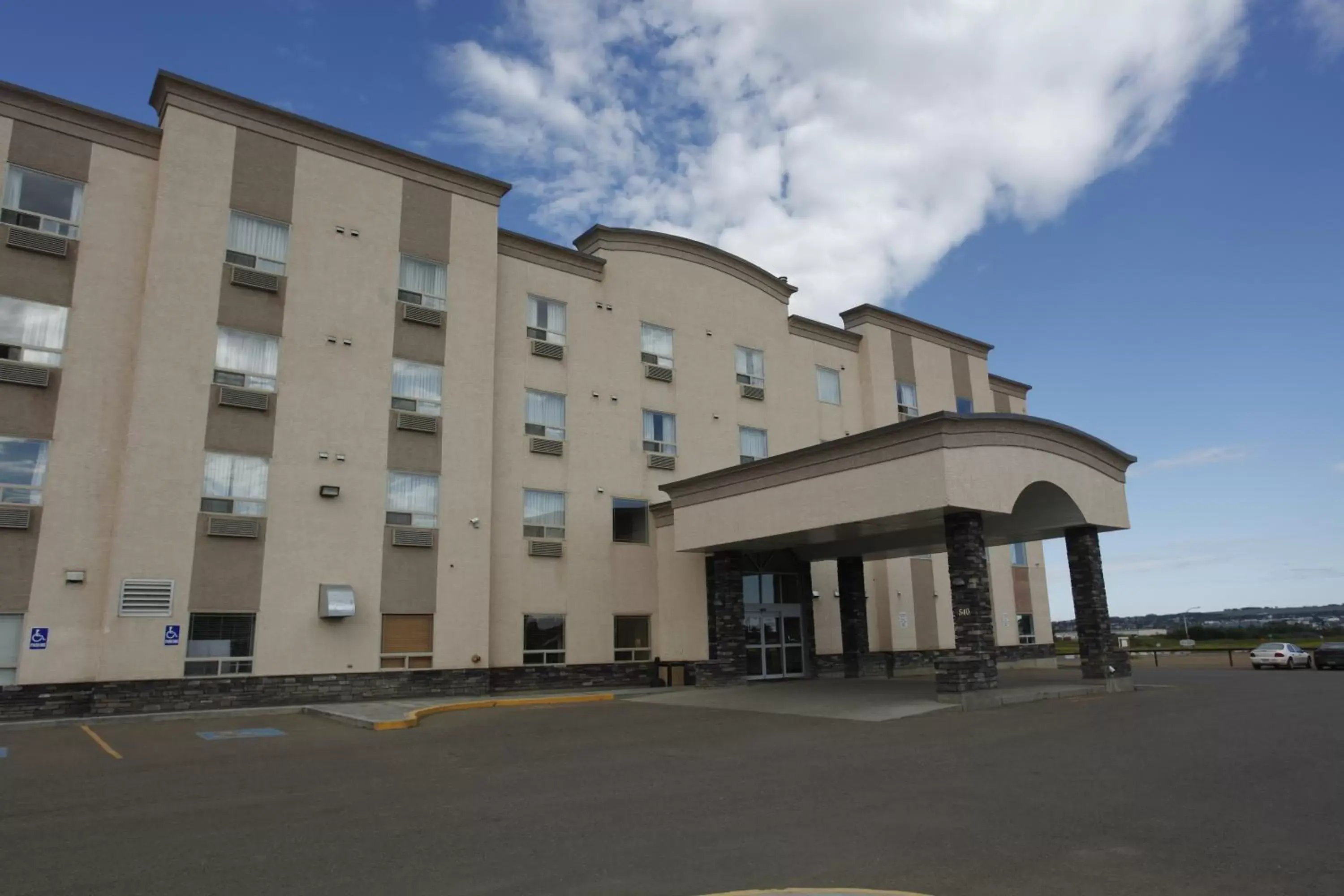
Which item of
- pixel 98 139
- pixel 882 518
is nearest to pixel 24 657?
pixel 98 139

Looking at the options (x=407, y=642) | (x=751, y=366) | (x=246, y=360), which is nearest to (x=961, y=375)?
(x=751, y=366)

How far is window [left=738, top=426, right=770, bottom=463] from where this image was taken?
29.8 meters

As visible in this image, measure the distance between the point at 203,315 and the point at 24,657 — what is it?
7905 millimetres

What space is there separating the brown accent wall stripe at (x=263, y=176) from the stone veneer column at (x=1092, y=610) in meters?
22.0

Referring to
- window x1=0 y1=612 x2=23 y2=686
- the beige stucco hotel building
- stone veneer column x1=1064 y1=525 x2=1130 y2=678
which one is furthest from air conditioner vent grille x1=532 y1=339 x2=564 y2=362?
stone veneer column x1=1064 y1=525 x2=1130 y2=678

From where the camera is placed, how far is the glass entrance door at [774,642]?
2752 centimetres

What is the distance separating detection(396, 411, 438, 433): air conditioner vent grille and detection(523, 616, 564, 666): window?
5721 mm

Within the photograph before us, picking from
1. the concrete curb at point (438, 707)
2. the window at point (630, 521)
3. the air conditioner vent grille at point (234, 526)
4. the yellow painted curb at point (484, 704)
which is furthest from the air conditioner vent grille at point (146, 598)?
the window at point (630, 521)

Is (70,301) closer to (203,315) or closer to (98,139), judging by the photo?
(203,315)

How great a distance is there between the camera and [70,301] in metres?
18.9

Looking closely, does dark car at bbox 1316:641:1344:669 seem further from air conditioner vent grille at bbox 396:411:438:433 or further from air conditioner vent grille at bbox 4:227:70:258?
air conditioner vent grille at bbox 4:227:70:258

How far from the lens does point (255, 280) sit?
2084cm

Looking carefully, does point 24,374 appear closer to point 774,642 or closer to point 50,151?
point 50,151

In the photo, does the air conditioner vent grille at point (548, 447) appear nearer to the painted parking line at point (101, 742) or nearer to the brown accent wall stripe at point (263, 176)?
the brown accent wall stripe at point (263, 176)
